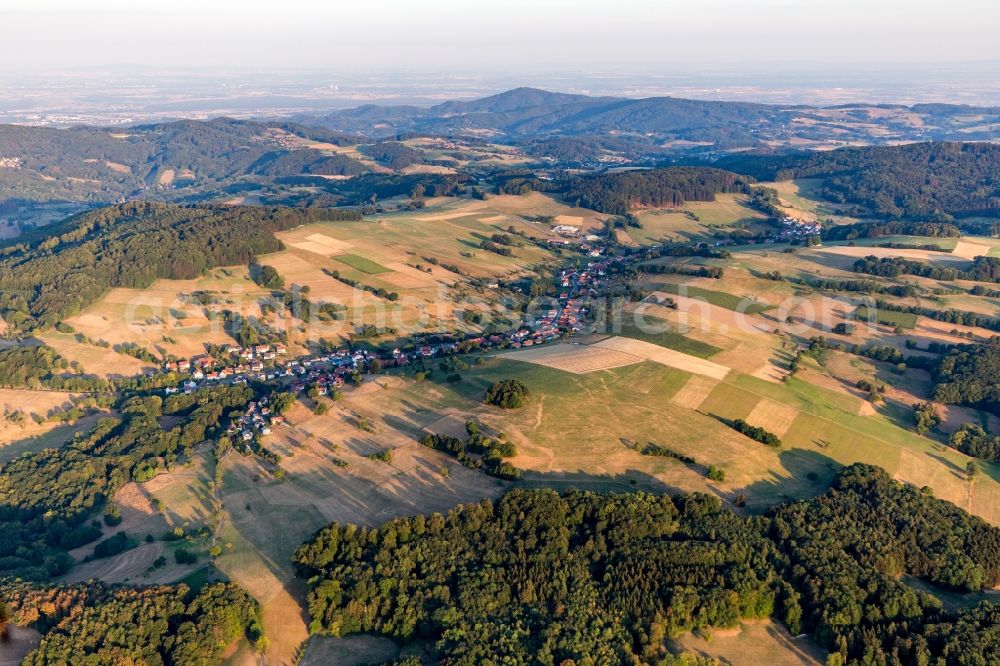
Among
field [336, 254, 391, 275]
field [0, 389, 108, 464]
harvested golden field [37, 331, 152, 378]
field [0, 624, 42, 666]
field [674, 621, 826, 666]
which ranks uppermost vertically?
field [336, 254, 391, 275]

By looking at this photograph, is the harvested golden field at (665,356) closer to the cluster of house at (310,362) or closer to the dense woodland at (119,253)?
the cluster of house at (310,362)

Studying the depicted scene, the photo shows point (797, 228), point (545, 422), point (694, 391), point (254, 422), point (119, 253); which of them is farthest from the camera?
point (797, 228)

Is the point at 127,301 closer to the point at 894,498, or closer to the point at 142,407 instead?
the point at 142,407

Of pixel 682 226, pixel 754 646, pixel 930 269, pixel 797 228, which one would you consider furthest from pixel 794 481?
pixel 797 228

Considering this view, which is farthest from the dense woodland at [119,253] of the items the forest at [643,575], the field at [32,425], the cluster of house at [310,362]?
the forest at [643,575]

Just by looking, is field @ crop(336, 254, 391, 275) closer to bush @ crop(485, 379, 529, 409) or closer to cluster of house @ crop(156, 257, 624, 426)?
cluster of house @ crop(156, 257, 624, 426)

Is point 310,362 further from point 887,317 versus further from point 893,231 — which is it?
point 893,231

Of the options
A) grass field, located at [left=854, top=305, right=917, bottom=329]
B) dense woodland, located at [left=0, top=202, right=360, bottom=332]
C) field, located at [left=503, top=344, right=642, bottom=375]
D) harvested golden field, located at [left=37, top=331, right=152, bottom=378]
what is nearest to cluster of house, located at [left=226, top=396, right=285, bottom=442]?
harvested golden field, located at [left=37, top=331, right=152, bottom=378]
